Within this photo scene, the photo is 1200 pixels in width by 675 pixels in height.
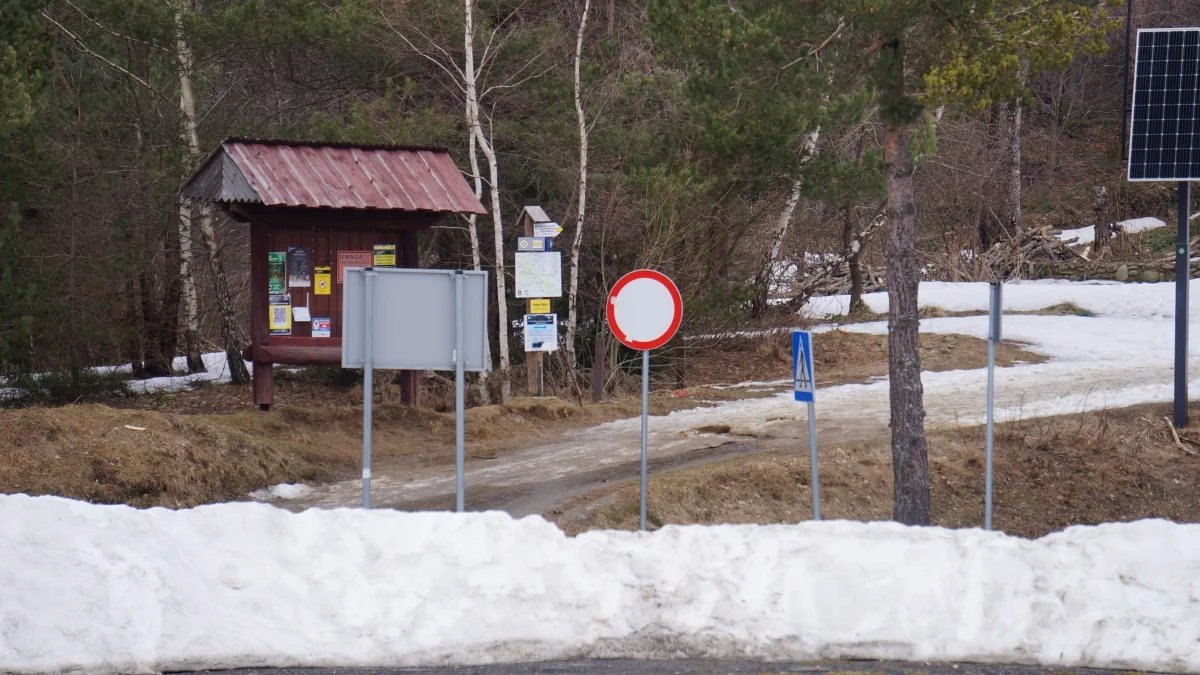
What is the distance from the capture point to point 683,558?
704 cm

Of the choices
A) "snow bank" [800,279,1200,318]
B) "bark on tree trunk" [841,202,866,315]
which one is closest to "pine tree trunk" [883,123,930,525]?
"bark on tree trunk" [841,202,866,315]

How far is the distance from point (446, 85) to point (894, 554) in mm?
12243

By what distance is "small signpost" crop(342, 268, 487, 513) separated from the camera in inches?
305

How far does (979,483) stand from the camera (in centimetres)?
1232

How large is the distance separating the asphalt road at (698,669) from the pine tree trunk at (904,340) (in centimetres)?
315

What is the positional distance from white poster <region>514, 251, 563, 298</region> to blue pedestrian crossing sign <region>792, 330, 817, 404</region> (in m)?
5.84

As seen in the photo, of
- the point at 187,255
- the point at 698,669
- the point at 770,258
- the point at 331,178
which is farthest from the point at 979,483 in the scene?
the point at 187,255

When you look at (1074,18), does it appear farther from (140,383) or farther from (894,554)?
(140,383)

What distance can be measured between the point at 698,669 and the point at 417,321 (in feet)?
10.3

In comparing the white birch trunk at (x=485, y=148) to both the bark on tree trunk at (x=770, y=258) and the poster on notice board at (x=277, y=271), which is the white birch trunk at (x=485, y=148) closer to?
the poster on notice board at (x=277, y=271)

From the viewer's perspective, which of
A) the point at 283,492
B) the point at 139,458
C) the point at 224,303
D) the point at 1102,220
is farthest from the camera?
the point at 1102,220

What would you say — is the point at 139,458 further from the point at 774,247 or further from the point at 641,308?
the point at 774,247

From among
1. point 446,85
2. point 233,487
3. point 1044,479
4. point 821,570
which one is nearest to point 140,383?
point 446,85

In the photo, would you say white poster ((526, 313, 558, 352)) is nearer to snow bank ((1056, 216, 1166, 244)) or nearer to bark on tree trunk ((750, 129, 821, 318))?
bark on tree trunk ((750, 129, 821, 318))
